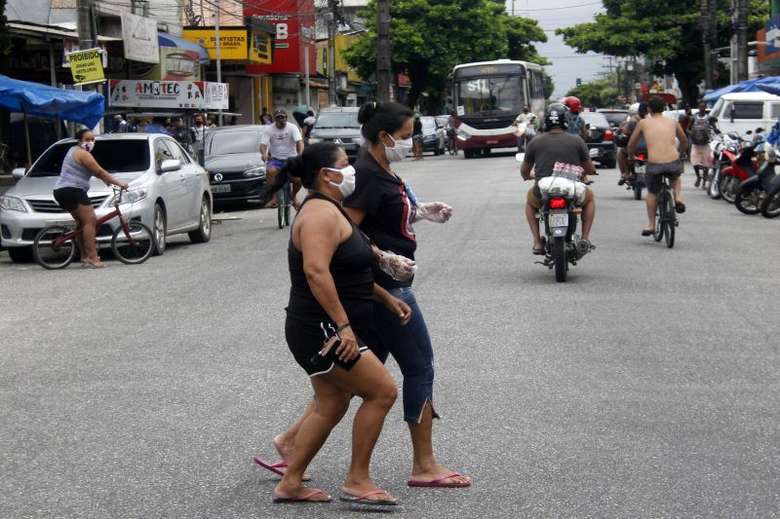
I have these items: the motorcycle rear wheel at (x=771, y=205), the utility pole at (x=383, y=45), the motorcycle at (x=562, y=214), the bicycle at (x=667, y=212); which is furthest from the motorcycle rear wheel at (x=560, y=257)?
the utility pole at (x=383, y=45)

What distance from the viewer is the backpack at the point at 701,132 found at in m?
26.2

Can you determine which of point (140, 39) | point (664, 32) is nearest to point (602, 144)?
point (140, 39)

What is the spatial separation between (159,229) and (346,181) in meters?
11.6

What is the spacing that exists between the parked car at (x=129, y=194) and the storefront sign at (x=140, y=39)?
10.8m

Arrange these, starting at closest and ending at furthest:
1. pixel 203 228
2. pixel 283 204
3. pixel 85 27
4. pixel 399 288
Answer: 1. pixel 399 288
2. pixel 203 228
3. pixel 283 204
4. pixel 85 27

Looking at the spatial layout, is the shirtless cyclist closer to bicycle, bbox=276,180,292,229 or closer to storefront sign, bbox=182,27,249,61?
bicycle, bbox=276,180,292,229

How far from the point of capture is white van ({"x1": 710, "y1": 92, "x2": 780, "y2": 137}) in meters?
32.4

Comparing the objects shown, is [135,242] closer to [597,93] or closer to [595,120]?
[595,120]

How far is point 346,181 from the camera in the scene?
A: 213 inches

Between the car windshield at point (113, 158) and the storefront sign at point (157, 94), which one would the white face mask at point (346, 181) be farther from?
the storefront sign at point (157, 94)

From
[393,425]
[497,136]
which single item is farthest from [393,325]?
[497,136]

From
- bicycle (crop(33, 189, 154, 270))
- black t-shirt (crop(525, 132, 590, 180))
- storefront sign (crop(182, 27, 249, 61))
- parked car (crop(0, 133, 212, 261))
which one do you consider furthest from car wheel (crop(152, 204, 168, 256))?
storefront sign (crop(182, 27, 249, 61))

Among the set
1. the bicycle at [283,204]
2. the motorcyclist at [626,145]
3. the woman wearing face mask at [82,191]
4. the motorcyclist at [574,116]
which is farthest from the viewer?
the motorcyclist at [626,145]

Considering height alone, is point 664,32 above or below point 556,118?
above
